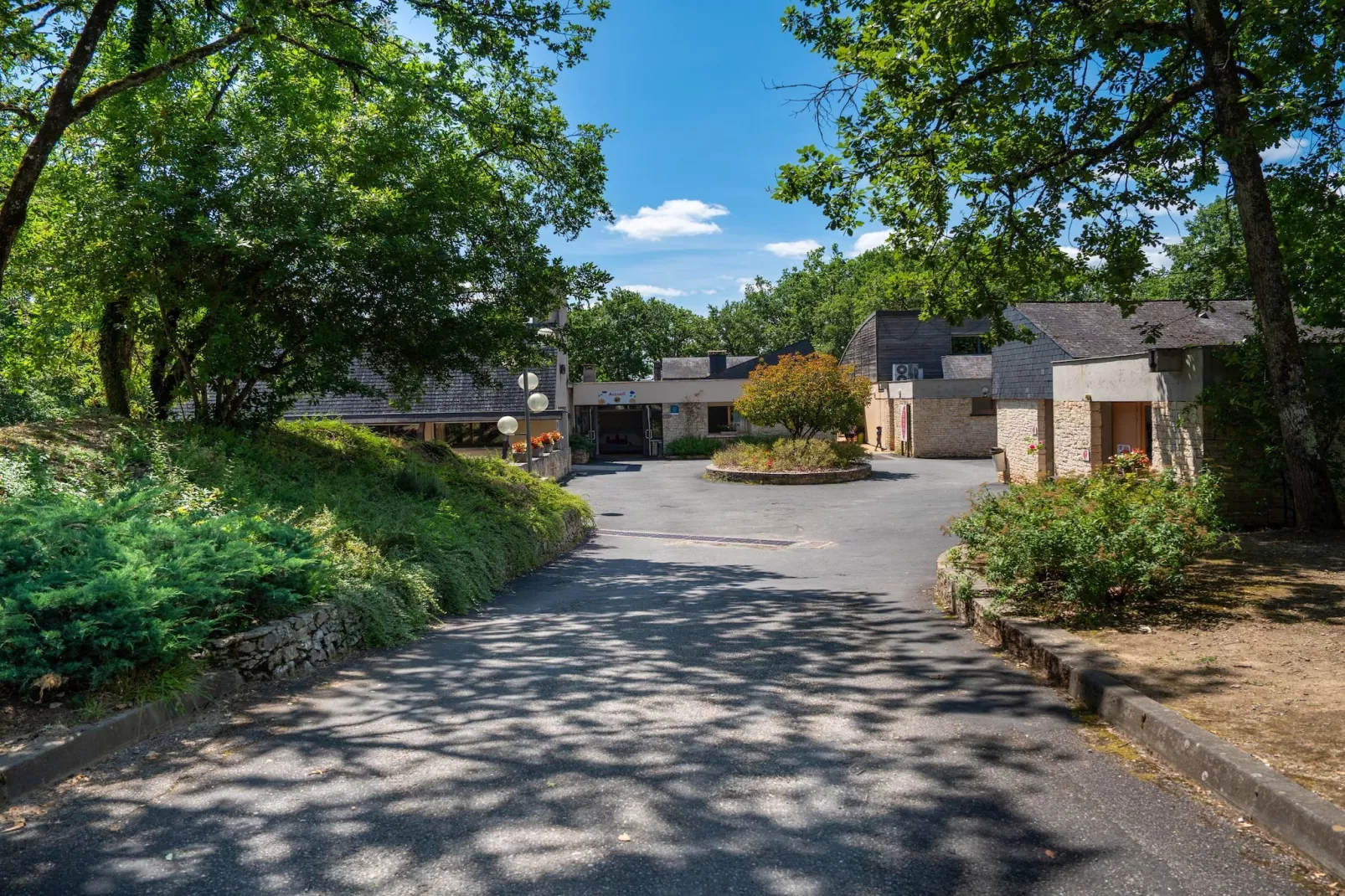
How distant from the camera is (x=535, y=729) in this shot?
4.85m

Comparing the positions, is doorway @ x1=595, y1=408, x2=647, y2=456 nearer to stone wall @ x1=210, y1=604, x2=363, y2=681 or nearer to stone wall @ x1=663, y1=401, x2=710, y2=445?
stone wall @ x1=663, y1=401, x2=710, y2=445

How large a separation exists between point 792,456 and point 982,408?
1114 cm

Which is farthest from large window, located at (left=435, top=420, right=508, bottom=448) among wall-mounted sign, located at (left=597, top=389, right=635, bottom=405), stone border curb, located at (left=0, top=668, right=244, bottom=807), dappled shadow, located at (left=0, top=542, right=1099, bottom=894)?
stone border curb, located at (left=0, top=668, right=244, bottom=807)

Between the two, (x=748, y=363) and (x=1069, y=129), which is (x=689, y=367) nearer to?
(x=748, y=363)

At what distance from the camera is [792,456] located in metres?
28.7

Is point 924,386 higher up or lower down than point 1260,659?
higher up

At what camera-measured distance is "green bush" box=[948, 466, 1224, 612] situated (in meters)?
6.83

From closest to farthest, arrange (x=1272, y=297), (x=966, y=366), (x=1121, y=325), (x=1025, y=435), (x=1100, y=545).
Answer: (x=1100, y=545) → (x=1272, y=297) → (x=1121, y=325) → (x=1025, y=435) → (x=966, y=366)

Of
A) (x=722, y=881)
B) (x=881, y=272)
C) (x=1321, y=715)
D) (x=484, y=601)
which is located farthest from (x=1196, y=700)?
(x=881, y=272)

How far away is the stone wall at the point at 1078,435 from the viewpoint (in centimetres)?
1931

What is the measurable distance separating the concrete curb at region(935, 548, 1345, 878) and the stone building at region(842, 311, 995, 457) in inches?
1035

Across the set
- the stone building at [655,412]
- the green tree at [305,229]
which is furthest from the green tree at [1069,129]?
the stone building at [655,412]

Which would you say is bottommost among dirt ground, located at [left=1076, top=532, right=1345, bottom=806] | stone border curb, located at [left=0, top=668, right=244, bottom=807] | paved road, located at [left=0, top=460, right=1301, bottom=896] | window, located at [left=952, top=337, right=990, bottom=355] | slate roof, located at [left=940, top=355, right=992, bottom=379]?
paved road, located at [left=0, top=460, right=1301, bottom=896]

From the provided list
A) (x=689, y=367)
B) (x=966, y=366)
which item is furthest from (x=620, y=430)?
(x=966, y=366)
